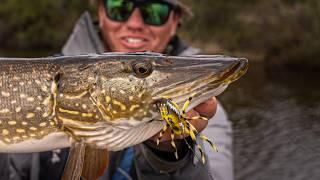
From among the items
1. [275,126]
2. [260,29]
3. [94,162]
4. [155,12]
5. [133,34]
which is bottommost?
[275,126]

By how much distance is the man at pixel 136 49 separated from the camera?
235cm

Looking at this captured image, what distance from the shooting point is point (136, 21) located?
344 cm

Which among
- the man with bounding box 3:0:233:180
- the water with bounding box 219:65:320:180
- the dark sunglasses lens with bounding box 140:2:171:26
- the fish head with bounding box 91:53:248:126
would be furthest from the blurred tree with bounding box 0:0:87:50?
the fish head with bounding box 91:53:248:126

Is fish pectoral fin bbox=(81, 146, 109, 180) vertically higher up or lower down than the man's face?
lower down

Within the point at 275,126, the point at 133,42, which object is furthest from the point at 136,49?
the point at 275,126

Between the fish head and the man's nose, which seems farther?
the man's nose

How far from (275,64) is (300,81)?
3.32 m

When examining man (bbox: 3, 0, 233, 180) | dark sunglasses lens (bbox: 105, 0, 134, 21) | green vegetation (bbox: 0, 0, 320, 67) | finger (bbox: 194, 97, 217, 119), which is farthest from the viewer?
green vegetation (bbox: 0, 0, 320, 67)

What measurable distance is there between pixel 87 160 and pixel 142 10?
1.85m

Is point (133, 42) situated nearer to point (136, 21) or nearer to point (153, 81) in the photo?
point (136, 21)

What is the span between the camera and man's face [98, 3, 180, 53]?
3.43 m

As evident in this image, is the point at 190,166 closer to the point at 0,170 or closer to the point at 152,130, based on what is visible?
the point at 152,130

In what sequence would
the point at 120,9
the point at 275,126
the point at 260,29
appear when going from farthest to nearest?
the point at 260,29, the point at 275,126, the point at 120,9

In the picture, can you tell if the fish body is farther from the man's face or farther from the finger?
the man's face
